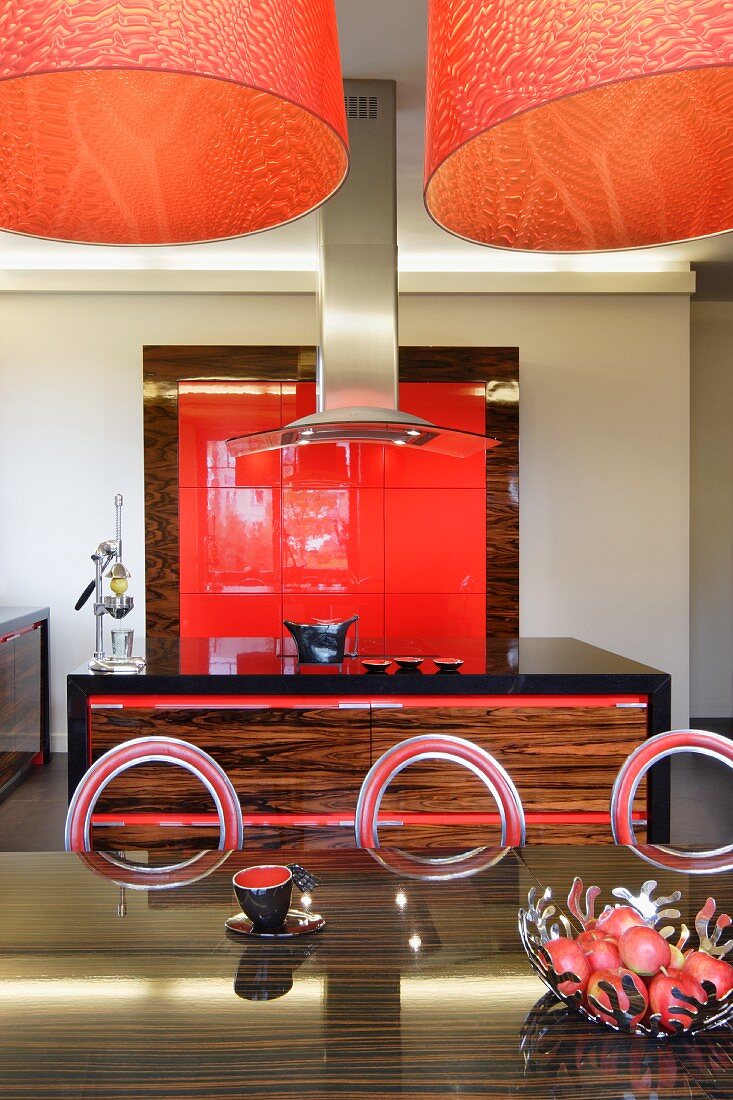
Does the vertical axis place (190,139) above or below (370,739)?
above

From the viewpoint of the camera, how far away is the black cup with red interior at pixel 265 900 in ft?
4.30

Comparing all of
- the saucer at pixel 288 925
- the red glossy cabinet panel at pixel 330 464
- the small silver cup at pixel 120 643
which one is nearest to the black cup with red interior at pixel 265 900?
the saucer at pixel 288 925

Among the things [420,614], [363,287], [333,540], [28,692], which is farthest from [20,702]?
[363,287]

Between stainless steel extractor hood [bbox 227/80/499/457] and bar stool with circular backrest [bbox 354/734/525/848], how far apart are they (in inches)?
75.0

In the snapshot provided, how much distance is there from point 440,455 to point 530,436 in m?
0.75

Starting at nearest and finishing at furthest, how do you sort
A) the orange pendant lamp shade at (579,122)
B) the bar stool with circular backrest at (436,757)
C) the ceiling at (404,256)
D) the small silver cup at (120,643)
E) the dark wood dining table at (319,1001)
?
the orange pendant lamp shade at (579,122) → the dark wood dining table at (319,1001) → the bar stool with circular backrest at (436,757) → the small silver cup at (120,643) → the ceiling at (404,256)

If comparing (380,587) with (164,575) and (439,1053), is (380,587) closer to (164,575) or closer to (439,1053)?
(164,575)

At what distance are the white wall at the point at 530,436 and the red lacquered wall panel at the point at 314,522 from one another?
556mm

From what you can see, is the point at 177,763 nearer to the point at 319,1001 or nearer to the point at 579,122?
the point at 319,1001

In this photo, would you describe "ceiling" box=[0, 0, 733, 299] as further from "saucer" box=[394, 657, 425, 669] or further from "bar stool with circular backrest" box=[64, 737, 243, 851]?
"bar stool with circular backrest" box=[64, 737, 243, 851]

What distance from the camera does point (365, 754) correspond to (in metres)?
3.17

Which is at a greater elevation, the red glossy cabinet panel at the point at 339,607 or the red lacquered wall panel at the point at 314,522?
the red lacquered wall panel at the point at 314,522

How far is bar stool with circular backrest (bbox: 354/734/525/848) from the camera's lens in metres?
1.86

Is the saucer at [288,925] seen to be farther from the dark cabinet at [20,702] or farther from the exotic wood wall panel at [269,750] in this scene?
the dark cabinet at [20,702]
